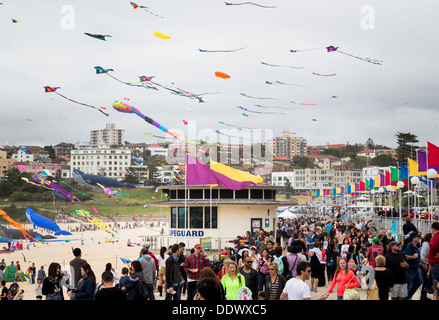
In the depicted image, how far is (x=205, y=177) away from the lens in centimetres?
2656

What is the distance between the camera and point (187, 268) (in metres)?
10.5

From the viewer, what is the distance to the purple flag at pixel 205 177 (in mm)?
25828

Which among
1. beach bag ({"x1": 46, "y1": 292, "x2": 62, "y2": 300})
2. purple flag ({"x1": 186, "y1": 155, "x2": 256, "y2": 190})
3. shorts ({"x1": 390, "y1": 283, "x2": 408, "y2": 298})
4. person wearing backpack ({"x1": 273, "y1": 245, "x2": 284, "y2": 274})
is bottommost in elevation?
shorts ({"x1": 390, "y1": 283, "x2": 408, "y2": 298})

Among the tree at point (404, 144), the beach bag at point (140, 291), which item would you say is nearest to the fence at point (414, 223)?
the beach bag at point (140, 291)

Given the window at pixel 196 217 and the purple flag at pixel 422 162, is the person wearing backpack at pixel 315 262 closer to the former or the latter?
the purple flag at pixel 422 162

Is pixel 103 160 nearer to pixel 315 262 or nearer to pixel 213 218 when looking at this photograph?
pixel 213 218

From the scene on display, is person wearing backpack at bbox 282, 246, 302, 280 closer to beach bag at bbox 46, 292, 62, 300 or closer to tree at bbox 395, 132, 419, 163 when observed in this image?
beach bag at bbox 46, 292, 62, 300

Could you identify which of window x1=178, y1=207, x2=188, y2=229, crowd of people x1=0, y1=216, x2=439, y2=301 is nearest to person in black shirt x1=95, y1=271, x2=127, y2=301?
crowd of people x1=0, y1=216, x2=439, y2=301

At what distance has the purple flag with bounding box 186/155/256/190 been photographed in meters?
25.8

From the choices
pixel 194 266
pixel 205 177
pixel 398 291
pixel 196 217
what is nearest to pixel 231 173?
pixel 205 177

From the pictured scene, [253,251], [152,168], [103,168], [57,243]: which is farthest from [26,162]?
[253,251]

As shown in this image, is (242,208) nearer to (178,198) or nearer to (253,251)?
(178,198)
